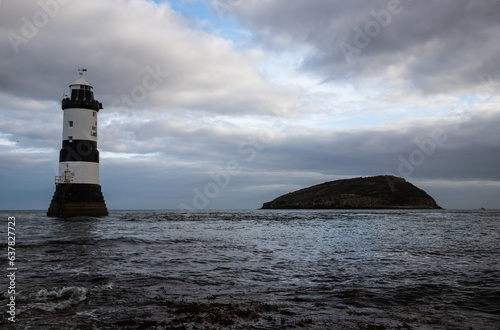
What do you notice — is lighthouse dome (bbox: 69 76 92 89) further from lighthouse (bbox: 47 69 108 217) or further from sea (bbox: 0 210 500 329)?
sea (bbox: 0 210 500 329)

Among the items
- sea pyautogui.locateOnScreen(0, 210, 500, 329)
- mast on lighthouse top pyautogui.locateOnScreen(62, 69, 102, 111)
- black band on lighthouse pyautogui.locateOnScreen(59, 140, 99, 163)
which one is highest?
mast on lighthouse top pyautogui.locateOnScreen(62, 69, 102, 111)

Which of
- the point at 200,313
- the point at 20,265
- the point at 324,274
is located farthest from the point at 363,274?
the point at 20,265

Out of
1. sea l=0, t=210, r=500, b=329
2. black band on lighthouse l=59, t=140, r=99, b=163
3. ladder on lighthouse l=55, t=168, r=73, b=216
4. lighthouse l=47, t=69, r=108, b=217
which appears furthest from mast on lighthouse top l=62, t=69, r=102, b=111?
sea l=0, t=210, r=500, b=329

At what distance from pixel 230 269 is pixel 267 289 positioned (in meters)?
3.88

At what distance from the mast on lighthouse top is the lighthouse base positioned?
11376 millimetres

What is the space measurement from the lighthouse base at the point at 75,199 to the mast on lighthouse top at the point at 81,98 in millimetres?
11376

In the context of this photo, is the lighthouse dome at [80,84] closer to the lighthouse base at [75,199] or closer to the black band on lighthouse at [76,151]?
the black band on lighthouse at [76,151]

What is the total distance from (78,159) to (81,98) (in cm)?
885

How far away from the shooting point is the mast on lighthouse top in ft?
166

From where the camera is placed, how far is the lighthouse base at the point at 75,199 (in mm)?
49844

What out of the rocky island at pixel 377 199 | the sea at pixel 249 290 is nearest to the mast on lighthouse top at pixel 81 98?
the sea at pixel 249 290

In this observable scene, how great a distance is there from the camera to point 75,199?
50.0m

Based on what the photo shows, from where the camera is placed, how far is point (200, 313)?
333 inches

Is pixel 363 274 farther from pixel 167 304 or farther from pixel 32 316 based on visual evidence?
pixel 32 316
